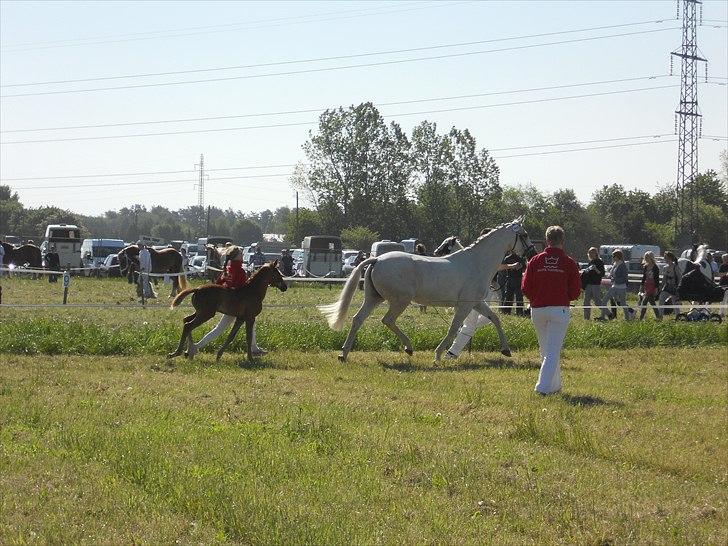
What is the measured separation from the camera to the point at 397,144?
87500 millimetres

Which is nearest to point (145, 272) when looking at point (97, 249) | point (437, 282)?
point (437, 282)

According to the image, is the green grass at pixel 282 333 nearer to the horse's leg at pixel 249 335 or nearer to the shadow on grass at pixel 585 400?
the horse's leg at pixel 249 335

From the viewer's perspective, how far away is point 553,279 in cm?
1348

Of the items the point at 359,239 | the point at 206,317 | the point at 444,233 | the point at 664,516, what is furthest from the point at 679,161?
the point at 664,516

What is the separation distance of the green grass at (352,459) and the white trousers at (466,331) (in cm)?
241

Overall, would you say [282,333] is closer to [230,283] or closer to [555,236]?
[230,283]

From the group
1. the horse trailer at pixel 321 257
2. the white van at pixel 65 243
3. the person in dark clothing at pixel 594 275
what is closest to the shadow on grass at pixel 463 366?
the person in dark clothing at pixel 594 275

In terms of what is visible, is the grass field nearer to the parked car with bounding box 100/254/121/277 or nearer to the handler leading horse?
the handler leading horse

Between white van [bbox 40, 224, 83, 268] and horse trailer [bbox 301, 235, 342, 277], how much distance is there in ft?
40.4

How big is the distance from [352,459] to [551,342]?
16.9 ft

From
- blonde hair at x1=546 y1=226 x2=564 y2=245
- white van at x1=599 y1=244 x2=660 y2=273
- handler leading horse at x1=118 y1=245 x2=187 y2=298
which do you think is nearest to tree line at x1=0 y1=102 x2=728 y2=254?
white van at x1=599 y1=244 x2=660 y2=273

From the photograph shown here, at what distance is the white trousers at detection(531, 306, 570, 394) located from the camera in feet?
43.8

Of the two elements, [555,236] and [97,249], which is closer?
[555,236]

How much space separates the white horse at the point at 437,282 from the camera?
17641 millimetres
